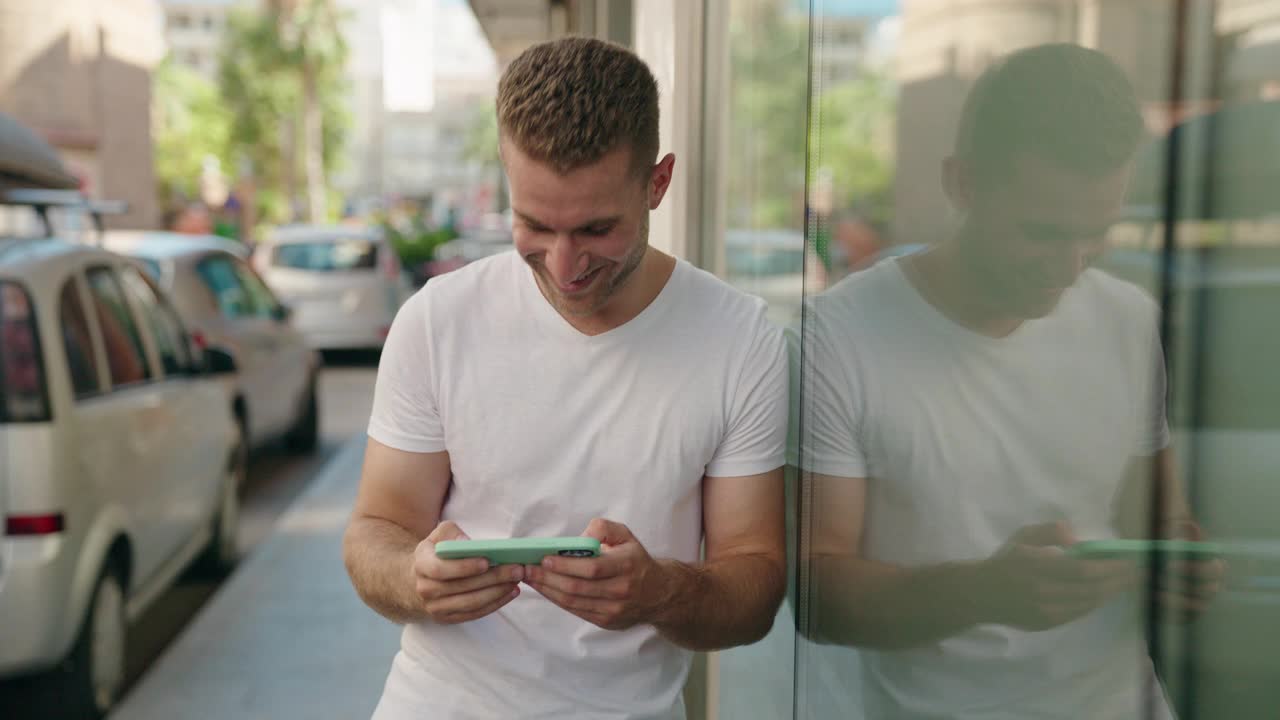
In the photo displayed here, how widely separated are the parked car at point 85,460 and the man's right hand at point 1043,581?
363 cm

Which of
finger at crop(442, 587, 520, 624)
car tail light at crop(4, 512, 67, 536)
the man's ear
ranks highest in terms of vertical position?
the man's ear

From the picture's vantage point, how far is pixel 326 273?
51.2 feet

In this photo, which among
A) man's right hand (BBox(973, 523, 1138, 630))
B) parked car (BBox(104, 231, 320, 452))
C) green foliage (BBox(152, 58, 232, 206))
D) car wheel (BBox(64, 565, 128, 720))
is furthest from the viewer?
green foliage (BBox(152, 58, 232, 206))

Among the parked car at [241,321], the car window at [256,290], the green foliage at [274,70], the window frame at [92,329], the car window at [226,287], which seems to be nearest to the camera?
the window frame at [92,329]

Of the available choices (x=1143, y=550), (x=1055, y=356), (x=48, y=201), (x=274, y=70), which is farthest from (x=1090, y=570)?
(x=274, y=70)

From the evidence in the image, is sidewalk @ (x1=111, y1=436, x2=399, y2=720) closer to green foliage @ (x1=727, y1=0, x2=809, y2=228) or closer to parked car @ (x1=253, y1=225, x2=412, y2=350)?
green foliage @ (x1=727, y1=0, x2=809, y2=228)

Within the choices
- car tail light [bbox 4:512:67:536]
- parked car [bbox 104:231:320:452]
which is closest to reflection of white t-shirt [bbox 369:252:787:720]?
car tail light [bbox 4:512:67:536]

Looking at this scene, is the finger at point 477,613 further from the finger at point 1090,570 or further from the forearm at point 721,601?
the finger at point 1090,570

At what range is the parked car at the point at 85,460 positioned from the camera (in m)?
4.31

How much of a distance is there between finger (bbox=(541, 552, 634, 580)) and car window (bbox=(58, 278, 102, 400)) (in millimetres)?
3348

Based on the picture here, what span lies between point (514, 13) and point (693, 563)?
10.3 metres

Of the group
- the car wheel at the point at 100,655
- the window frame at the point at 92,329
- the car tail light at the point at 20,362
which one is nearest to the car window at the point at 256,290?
the window frame at the point at 92,329

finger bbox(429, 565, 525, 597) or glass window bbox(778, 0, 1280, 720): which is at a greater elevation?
glass window bbox(778, 0, 1280, 720)

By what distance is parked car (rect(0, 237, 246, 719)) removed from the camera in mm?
4312
